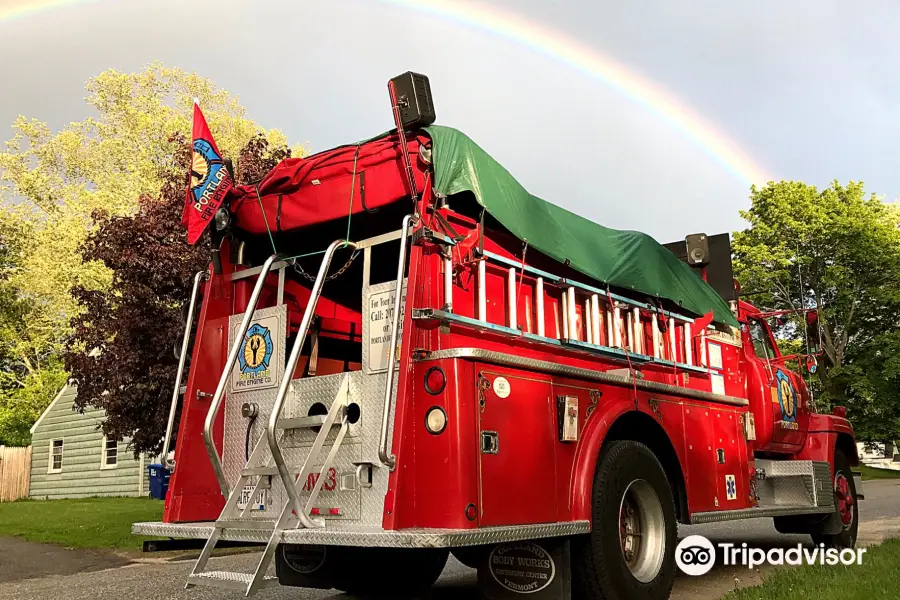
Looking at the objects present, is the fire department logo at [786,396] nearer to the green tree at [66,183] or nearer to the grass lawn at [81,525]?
the grass lawn at [81,525]

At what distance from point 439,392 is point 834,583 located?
11.6 feet

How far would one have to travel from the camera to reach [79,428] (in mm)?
25125

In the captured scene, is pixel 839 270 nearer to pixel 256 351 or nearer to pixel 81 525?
pixel 81 525

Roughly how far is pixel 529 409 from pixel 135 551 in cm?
805

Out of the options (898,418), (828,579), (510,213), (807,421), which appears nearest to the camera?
(510,213)

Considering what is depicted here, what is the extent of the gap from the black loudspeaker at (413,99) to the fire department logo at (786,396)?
5185 mm

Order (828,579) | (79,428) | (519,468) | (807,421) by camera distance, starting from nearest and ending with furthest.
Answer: (519,468), (828,579), (807,421), (79,428)

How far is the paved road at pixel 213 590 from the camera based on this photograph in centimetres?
650

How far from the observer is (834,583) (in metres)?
5.59

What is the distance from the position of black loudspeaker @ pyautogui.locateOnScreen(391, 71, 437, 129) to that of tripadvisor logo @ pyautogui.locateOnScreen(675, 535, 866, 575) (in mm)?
4423

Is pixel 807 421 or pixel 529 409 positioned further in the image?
pixel 807 421

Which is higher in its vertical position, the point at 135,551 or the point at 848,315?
the point at 848,315

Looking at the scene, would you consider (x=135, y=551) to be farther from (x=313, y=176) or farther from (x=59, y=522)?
(x=313, y=176)

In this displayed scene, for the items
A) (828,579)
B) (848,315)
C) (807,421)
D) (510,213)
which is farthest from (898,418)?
(510,213)
